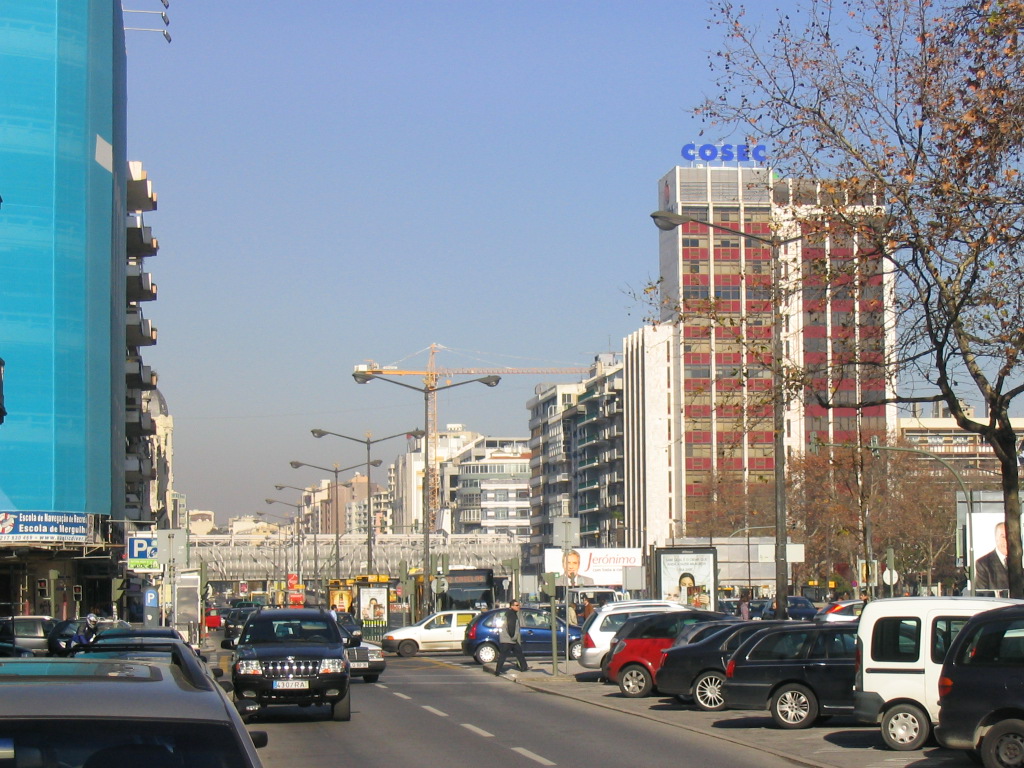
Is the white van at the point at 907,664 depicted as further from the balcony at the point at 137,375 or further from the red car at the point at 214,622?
the balcony at the point at 137,375

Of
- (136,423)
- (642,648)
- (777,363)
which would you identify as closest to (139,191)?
(136,423)

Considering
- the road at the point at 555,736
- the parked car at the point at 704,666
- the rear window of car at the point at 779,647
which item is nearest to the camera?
the road at the point at 555,736

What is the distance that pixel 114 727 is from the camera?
402cm

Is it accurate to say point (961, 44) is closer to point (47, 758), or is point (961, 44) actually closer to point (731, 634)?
point (731, 634)

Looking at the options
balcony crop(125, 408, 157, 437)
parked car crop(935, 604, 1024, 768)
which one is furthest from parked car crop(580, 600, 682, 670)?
balcony crop(125, 408, 157, 437)

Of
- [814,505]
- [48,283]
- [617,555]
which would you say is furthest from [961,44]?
[814,505]

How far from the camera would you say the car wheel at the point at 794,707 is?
19.0 metres

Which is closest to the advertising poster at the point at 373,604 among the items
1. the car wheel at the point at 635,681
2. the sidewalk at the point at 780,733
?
the sidewalk at the point at 780,733

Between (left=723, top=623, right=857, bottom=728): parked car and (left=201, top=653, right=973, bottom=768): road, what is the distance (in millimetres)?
318

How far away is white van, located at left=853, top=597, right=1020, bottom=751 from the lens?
1606cm

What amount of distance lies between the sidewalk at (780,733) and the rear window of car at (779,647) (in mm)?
950

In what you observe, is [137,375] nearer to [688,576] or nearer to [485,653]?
[688,576]

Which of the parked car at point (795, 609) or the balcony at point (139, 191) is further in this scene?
the balcony at point (139, 191)

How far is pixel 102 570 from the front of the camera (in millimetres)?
70125
